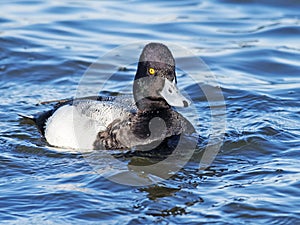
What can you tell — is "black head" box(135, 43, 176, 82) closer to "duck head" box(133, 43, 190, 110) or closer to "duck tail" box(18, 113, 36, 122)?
"duck head" box(133, 43, 190, 110)

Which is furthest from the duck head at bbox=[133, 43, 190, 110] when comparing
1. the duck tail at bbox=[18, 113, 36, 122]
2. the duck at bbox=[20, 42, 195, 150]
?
the duck tail at bbox=[18, 113, 36, 122]

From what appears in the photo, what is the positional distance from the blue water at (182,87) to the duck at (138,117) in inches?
10.4

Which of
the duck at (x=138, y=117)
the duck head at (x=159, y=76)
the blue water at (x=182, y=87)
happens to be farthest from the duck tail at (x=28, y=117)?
the duck head at (x=159, y=76)

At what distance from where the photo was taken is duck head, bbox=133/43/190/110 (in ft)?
23.0

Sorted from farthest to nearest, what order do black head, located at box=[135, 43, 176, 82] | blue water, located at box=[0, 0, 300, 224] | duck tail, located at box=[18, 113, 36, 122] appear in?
1. duck tail, located at box=[18, 113, 36, 122]
2. black head, located at box=[135, 43, 176, 82]
3. blue water, located at box=[0, 0, 300, 224]

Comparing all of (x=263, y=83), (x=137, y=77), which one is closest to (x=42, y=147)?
(x=137, y=77)

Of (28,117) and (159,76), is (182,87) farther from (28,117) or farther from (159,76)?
(159,76)

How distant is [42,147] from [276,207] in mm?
2826

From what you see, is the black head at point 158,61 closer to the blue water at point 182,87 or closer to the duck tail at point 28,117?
the blue water at point 182,87

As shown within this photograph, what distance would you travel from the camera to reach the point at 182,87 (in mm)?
9664

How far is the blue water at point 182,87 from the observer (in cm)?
584

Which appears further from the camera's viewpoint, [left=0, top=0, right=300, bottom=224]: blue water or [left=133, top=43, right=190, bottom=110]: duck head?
[left=133, top=43, right=190, bottom=110]: duck head

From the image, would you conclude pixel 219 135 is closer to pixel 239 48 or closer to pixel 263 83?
pixel 263 83

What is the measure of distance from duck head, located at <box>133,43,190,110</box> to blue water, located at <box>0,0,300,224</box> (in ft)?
2.12
